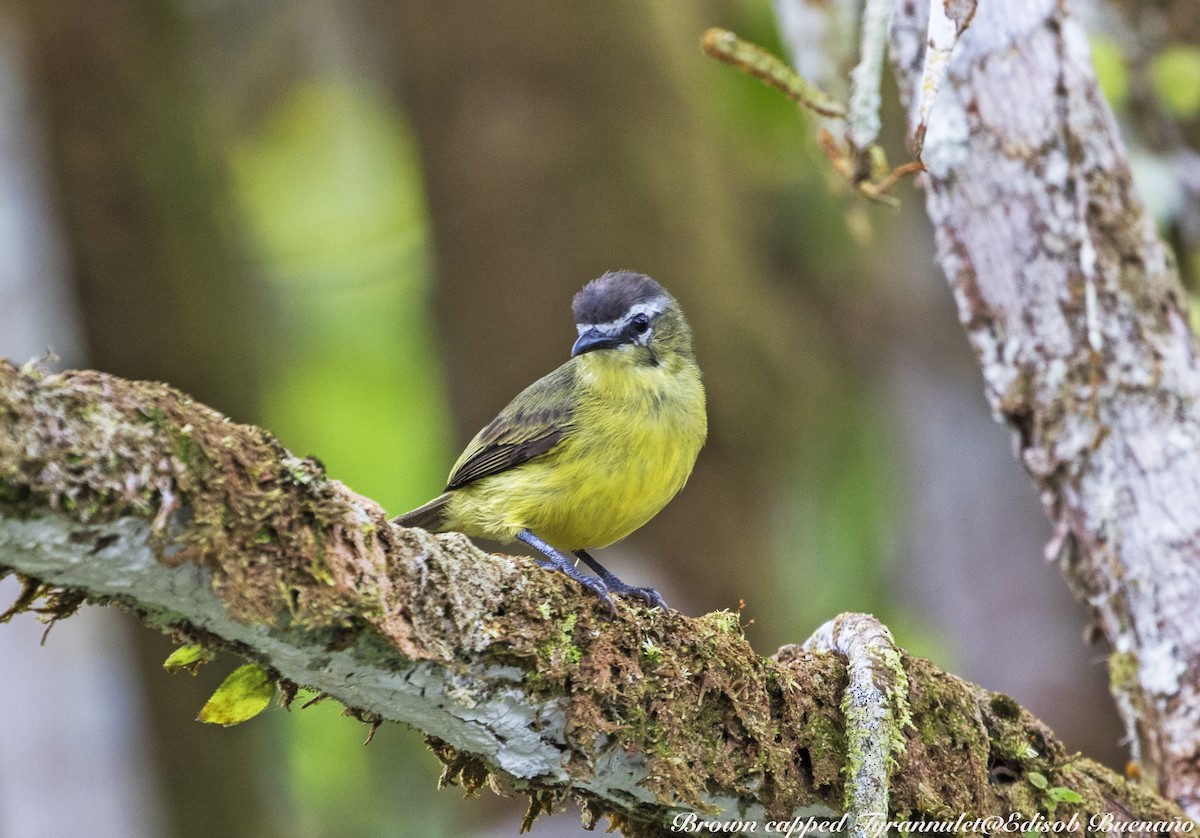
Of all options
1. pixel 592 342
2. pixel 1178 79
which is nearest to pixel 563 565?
pixel 592 342

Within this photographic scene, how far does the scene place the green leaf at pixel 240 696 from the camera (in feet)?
8.52

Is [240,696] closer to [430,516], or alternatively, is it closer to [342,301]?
[430,516]

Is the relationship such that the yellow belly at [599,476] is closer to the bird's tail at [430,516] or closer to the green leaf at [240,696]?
the bird's tail at [430,516]

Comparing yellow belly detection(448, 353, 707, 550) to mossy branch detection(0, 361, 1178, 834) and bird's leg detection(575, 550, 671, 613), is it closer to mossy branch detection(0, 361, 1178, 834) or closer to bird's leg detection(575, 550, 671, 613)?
bird's leg detection(575, 550, 671, 613)

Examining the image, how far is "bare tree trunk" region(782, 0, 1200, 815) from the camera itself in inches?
159

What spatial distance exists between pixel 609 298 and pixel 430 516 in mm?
1044

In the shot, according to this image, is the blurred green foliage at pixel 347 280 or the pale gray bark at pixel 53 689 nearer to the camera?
the pale gray bark at pixel 53 689

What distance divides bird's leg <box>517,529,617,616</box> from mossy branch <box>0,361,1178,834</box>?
4 centimetres

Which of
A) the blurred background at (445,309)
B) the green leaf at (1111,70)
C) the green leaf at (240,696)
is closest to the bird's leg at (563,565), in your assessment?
the green leaf at (240,696)

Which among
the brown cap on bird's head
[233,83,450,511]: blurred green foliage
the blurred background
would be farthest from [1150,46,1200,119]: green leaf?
[233,83,450,511]: blurred green foliage

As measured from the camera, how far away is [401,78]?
8.79m

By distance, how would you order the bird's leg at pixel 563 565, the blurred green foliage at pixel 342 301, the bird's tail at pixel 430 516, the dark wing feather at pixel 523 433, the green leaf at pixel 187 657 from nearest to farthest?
the green leaf at pixel 187 657
the bird's leg at pixel 563 565
the dark wing feather at pixel 523 433
the bird's tail at pixel 430 516
the blurred green foliage at pixel 342 301

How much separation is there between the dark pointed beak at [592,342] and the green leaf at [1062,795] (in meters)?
2.11

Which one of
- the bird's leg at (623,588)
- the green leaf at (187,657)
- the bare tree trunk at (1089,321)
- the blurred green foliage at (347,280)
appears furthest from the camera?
the blurred green foliage at (347,280)
